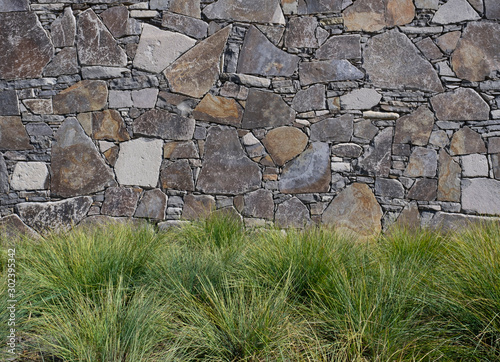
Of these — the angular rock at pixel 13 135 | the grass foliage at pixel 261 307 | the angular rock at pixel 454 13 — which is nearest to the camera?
the grass foliage at pixel 261 307

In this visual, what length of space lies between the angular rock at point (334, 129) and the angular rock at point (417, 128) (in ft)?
A: 1.63

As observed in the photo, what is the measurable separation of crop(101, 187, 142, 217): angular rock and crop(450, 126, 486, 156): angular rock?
11.1 feet

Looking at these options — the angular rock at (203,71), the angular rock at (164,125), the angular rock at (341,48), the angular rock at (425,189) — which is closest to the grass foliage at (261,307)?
the angular rock at (425,189)

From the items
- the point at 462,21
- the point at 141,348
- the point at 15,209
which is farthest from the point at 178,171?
the point at 462,21

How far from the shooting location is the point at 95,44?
4.33 m

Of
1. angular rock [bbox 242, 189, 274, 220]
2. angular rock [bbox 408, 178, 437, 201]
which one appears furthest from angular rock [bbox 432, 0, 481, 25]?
angular rock [bbox 242, 189, 274, 220]

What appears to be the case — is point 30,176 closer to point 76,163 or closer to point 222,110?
point 76,163

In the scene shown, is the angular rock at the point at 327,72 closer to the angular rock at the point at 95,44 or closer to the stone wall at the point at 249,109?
the stone wall at the point at 249,109

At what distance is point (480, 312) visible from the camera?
1.92 metres

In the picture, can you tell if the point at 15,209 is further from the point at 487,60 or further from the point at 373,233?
the point at 487,60

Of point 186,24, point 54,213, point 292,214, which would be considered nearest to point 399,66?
point 292,214

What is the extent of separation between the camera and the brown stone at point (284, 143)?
4223 mm

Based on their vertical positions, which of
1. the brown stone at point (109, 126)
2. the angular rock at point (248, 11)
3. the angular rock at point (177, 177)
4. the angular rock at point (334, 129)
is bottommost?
the angular rock at point (177, 177)

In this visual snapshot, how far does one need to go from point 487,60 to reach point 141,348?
13.9 feet
